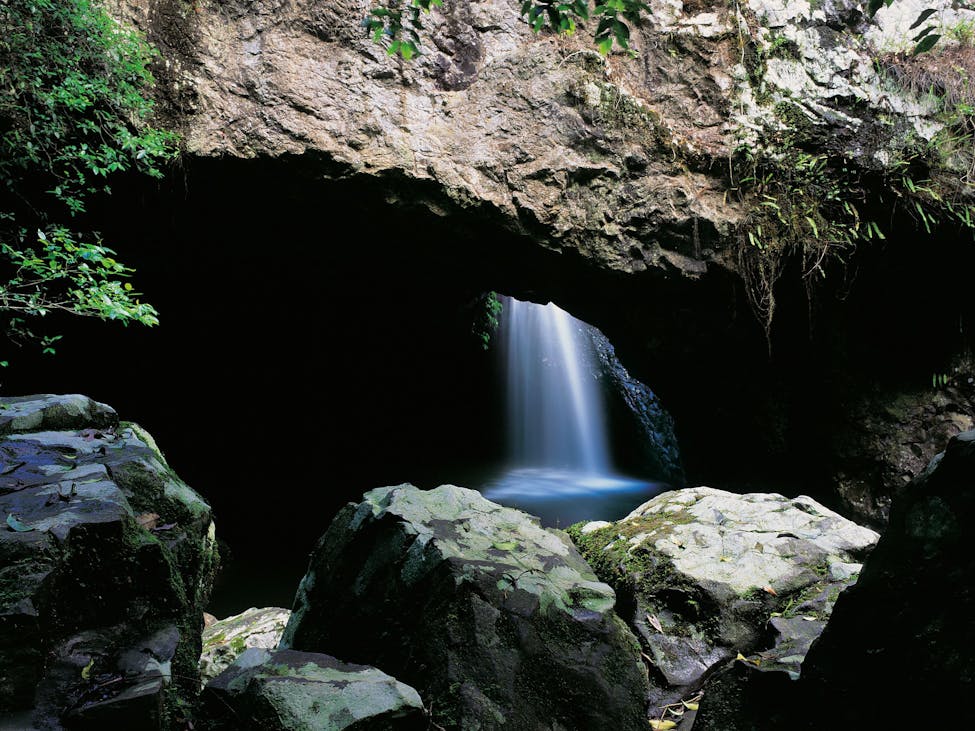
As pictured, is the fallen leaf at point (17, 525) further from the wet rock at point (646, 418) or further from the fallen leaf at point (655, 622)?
the wet rock at point (646, 418)

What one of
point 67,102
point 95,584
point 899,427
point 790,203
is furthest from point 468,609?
point 899,427

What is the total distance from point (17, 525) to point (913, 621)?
2444 mm

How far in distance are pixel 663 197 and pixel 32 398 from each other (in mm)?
4786

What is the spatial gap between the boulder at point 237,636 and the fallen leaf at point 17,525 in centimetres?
208

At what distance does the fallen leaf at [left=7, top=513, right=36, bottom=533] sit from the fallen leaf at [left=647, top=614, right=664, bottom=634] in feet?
7.99

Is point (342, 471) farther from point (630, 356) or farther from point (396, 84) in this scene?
point (396, 84)

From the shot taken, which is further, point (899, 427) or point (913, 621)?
point (899, 427)

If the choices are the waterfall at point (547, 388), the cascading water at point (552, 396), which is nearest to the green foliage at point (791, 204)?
the cascading water at point (552, 396)

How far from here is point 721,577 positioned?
2.78 metres

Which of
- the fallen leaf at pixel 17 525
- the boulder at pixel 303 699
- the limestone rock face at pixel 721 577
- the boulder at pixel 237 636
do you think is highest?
the fallen leaf at pixel 17 525

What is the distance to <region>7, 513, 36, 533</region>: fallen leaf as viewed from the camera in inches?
66.6

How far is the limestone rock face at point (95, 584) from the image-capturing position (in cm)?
146

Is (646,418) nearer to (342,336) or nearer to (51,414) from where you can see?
(342,336)

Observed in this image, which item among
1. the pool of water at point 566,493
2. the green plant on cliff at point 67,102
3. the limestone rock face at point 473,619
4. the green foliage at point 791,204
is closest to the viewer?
the limestone rock face at point 473,619
